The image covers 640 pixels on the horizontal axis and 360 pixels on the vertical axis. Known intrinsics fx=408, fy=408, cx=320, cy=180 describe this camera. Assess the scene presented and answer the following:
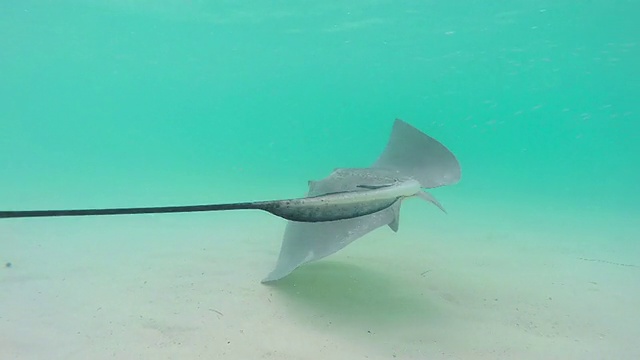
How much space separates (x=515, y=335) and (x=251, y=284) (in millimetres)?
2310

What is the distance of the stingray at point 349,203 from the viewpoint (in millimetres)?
1643

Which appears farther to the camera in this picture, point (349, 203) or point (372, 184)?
point (372, 184)

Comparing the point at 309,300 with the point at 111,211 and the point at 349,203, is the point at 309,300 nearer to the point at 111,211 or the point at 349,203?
the point at 349,203

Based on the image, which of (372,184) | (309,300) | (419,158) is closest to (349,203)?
(372,184)

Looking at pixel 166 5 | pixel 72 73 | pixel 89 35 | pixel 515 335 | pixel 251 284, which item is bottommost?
pixel 515 335

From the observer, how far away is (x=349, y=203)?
1.82 metres

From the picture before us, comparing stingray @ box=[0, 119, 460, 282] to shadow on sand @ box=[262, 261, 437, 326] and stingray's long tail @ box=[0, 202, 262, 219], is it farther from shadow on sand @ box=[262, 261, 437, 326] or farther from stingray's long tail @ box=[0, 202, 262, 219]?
shadow on sand @ box=[262, 261, 437, 326]

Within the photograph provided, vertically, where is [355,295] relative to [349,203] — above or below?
below

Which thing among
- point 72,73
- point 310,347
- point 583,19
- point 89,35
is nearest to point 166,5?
point 89,35

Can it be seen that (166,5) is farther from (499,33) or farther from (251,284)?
(251,284)

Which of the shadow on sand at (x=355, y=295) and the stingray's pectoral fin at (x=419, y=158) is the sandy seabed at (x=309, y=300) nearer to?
the shadow on sand at (x=355, y=295)

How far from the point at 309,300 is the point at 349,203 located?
2.01m

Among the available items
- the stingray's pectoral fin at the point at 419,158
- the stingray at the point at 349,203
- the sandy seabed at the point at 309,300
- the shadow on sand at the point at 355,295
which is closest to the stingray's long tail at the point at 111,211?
the stingray at the point at 349,203

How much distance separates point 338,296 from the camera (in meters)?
3.72
